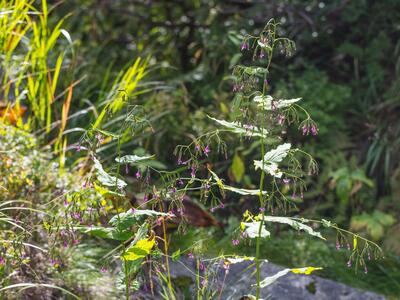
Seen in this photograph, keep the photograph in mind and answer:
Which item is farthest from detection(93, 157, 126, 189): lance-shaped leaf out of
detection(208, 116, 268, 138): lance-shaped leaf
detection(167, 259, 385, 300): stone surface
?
detection(167, 259, 385, 300): stone surface

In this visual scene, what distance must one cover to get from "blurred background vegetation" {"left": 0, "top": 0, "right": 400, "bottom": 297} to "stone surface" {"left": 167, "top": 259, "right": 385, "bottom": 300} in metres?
0.41

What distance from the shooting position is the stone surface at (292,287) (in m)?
3.43

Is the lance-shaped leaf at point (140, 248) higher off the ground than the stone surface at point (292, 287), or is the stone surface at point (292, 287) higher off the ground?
the lance-shaped leaf at point (140, 248)

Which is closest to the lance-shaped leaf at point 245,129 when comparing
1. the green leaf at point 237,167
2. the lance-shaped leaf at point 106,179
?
the lance-shaped leaf at point 106,179

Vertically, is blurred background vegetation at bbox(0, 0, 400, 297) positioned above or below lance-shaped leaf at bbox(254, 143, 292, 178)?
below

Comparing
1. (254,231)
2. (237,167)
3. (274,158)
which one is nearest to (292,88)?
(237,167)

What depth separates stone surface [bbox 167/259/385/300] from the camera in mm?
3434

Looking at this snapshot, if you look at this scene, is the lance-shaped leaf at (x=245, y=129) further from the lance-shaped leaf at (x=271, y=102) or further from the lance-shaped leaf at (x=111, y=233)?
the lance-shaped leaf at (x=111, y=233)

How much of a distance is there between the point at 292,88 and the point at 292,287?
200 cm

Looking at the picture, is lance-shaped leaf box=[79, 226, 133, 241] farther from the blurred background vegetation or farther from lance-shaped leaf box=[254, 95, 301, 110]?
the blurred background vegetation

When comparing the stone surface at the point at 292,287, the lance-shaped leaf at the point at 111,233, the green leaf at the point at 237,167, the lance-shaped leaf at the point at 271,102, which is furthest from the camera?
the green leaf at the point at 237,167

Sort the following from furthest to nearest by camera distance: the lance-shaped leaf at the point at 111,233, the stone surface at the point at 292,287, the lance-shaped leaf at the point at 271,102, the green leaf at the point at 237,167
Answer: the green leaf at the point at 237,167 → the stone surface at the point at 292,287 → the lance-shaped leaf at the point at 111,233 → the lance-shaped leaf at the point at 271,102

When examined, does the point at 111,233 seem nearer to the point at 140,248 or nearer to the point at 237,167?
the point at 140,248

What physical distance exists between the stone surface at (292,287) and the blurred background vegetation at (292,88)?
415 mm
